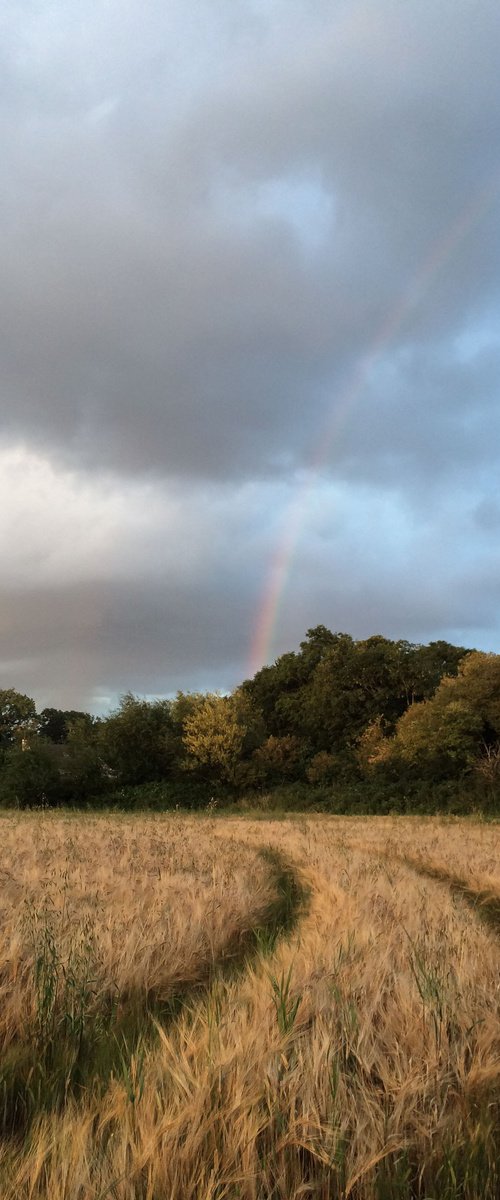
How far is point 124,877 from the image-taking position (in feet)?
30.4

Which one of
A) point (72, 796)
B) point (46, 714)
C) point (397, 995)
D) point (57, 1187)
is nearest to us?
point (57, 1187)

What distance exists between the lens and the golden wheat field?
8.23 feet

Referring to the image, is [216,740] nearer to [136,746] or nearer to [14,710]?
[136,746]

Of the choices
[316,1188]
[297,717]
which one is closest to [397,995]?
[316,1188]

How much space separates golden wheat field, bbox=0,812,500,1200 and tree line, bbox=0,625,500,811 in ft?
105

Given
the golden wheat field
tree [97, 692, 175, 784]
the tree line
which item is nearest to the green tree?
the tree line

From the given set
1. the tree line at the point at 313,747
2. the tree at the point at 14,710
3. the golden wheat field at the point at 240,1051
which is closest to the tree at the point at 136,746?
the tree line at the point at 313,747

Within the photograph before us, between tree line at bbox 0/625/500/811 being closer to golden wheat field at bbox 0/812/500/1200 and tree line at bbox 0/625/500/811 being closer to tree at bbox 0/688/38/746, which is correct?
tree at bbox 0/688/38/746

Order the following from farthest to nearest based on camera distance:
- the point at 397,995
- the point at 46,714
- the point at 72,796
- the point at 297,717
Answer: the point at 46,714 → the point at 297,717 → the point at 72,796 → the point at 397,995

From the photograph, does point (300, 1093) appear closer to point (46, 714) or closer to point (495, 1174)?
point (495, 1174)

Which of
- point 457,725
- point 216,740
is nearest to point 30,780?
point 216,740

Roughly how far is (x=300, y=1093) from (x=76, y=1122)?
948 mm

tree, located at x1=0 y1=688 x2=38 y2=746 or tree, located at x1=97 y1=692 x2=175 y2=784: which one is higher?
tree, located at x1=0 y1=688 x2=38 y2=746

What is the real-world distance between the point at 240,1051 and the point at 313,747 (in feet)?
166
